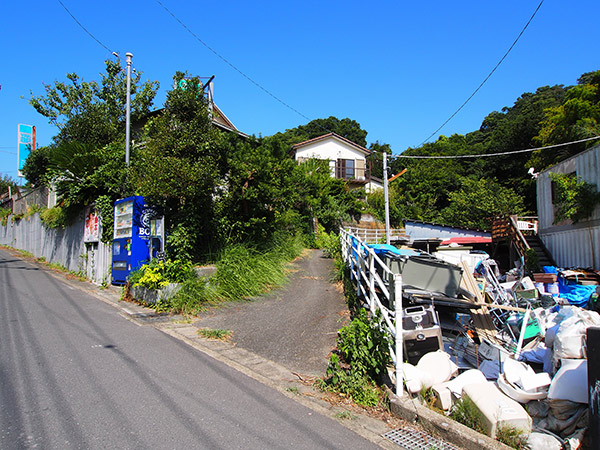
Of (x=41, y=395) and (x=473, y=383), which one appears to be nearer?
(x=41, y=395)

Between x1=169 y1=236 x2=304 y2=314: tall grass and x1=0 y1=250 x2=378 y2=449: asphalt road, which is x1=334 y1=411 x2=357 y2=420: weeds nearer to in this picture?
x1=0 y1=250 x2=378 y2=449: asphalt road

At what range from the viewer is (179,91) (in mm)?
10609

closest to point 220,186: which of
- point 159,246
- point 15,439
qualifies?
point 159,246

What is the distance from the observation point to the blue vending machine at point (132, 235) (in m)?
10.3

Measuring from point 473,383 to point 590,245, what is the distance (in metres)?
11.4

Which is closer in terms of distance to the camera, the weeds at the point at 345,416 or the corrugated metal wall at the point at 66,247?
the weeds at the point at 345,416

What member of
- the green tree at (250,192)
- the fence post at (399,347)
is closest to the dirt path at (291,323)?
the fence post at (399,347)

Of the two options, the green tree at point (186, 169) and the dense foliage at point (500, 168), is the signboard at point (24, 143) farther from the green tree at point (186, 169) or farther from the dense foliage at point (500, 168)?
the dense foliage at point (500, 168)

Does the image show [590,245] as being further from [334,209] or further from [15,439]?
[334,209]

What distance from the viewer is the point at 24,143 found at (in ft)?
83.4

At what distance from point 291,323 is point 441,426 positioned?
13.6 feet

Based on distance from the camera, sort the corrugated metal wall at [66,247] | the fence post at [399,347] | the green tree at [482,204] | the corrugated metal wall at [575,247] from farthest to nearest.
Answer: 1. the green tree at [482,204]
2. the corrugated metal wall at [575,247]
3. the corrugated metal wall at [66,247]
4. the fence post at [399,347]

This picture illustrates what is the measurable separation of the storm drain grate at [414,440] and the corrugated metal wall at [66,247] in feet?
33.6

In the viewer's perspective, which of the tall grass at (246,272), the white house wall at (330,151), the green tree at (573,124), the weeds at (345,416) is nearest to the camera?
the weeds at (345,416)
